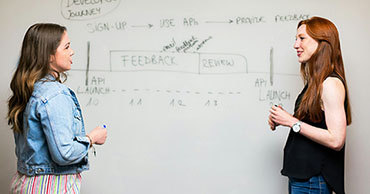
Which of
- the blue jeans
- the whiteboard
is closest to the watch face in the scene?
the blue jeans

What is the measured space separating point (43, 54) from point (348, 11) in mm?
1455

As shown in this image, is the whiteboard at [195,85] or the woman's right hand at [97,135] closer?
the woman's right hand at [97,135]

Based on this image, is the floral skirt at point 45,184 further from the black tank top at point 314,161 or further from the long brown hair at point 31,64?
the black tank top at point 314,161

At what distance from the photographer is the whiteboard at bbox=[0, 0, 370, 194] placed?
6.38 feet

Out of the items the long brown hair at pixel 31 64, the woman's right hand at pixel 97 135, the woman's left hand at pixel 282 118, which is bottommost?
the woman's right hand at pixel 97 135

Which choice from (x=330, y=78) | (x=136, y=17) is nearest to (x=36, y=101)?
(x=136, y=17)

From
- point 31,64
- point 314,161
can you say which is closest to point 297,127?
point 314,161

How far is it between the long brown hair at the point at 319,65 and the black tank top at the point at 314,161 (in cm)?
5

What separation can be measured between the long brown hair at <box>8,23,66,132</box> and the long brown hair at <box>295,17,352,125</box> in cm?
95

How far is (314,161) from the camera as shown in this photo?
1462 millimetres

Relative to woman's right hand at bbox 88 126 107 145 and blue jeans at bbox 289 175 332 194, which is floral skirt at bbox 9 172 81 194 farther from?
blue jeans at bbox 289 175 332 194

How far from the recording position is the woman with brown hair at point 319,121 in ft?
4.62

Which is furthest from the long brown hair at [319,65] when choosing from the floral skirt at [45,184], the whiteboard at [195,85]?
the floral skirt at [45,184]

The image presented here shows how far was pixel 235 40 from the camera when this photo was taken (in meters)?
1.98
